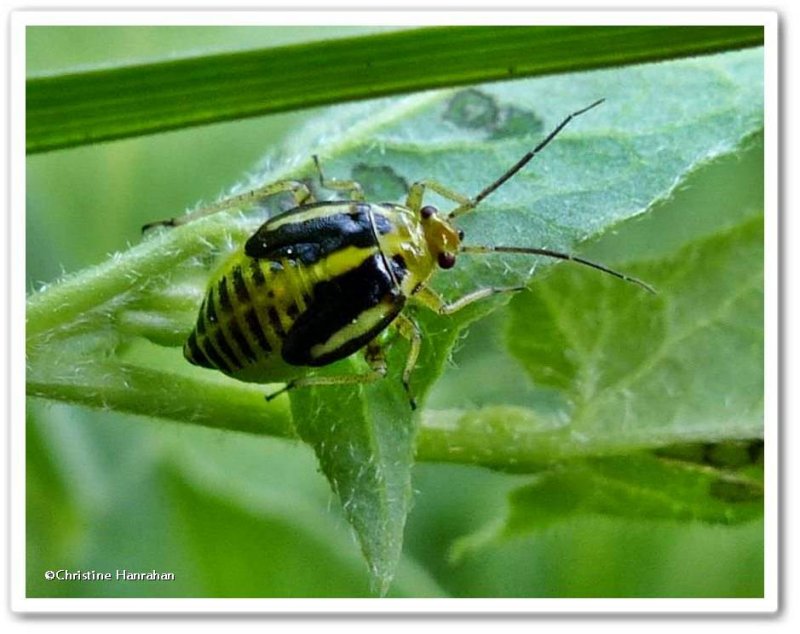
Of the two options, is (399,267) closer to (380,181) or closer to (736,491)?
(380,181)

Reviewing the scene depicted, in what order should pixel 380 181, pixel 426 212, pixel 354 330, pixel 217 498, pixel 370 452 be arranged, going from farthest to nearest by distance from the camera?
pixel 217 498
pixel 380 181
pixel 426 212
pixel 354 330
pixel 370 452

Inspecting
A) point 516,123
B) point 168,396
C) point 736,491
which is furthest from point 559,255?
point 168,396

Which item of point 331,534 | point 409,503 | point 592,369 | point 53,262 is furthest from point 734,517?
point 53,262

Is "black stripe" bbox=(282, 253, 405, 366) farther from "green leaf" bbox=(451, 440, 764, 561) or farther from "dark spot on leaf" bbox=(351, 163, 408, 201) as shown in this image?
"green leaf" bbox=(451, 440, 764, 561)

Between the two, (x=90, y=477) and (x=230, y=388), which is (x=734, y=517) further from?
(x=90, y=477)

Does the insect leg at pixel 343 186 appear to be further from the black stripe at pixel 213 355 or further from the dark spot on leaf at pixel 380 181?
the black stripe at pixel 213 355

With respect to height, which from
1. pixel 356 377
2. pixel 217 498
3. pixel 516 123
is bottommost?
pixel 217 498
